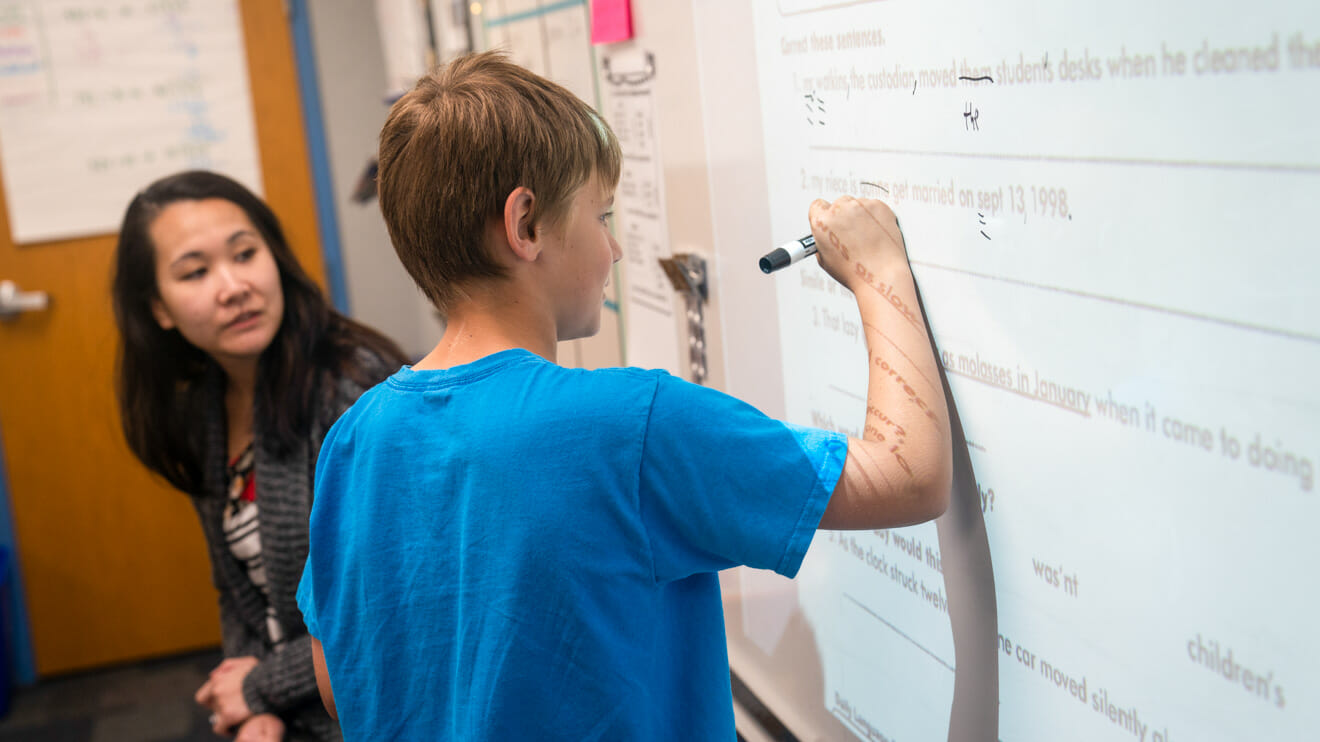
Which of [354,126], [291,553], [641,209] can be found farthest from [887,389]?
[354,126]

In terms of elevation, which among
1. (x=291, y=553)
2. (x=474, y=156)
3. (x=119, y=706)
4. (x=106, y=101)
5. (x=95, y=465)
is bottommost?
(x=119, y=706)

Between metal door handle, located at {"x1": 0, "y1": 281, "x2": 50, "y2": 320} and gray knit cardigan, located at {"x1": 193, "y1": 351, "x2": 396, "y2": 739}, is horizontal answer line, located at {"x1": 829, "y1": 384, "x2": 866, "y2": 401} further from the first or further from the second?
metal door handle, located at {"x1": 0, "y1": 281, "x2": 50, "y2": 320}

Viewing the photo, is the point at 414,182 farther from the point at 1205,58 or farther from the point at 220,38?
Result: the point at 220,38

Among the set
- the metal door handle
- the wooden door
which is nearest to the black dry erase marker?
the wooden door

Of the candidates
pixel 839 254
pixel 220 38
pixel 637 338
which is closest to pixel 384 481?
pixel 839 254

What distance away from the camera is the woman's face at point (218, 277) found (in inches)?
53.0

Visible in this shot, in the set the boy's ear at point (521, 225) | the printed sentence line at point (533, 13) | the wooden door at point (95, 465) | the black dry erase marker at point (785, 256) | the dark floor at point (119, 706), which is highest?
the printed sentence line at point (533, 13)

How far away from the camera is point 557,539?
635mm

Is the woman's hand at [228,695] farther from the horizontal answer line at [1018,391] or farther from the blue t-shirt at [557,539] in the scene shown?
the horizontal answer line at [1018,391]

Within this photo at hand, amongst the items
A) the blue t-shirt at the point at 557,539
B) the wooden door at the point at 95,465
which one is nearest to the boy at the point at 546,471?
the blue t-shirt at the point at 557,539

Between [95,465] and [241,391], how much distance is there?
5.94ft

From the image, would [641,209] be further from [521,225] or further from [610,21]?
[521,225]

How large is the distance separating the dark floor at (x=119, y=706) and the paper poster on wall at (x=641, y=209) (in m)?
1.98

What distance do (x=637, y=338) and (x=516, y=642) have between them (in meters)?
0.77
